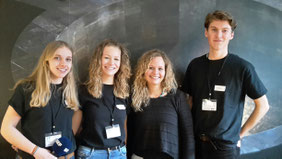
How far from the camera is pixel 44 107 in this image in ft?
5.34

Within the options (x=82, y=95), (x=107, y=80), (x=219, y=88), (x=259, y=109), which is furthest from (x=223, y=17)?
(x=82, y=95)

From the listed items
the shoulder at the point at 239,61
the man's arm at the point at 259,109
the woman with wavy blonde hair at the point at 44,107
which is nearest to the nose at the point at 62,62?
the woman with wavy blonde hair at the point at 44,107

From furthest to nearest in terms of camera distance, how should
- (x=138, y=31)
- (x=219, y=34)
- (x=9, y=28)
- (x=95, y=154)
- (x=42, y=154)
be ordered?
(x=138, y=31)
(x=9, y=28)
(x=219, y=34)
(x=95, y=154)
(x=42, y=154)

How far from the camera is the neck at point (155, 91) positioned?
1.99 m

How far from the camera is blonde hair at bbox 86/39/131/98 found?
194cm

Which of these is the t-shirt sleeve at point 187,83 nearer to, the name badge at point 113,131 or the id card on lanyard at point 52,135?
the name badge at point 113,131

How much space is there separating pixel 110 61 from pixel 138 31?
25.7 inches

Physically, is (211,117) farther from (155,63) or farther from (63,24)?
(63,24)

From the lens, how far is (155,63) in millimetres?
2006

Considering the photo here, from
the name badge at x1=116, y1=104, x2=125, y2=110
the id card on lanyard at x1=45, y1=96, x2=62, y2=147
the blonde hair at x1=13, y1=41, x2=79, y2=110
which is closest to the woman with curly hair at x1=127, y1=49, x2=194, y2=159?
the name badge at x1=116, y1=104, x2=125, y2=110

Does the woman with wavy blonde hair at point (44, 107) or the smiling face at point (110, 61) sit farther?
the smiling face at point (110, 61)

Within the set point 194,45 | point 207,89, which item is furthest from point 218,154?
point 194,45

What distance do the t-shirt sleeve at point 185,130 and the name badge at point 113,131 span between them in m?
0.58

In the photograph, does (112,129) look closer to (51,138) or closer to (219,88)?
(51,138)
